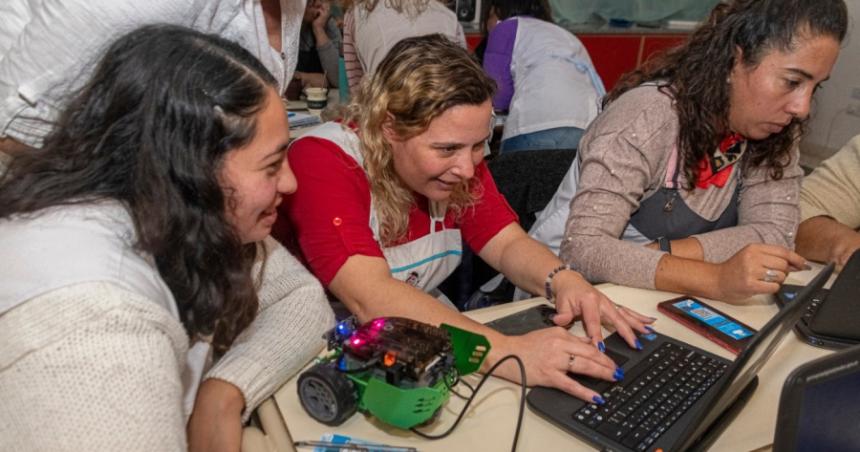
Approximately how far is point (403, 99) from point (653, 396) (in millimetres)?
678

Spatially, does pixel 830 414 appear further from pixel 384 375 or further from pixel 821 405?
pixel 384 375

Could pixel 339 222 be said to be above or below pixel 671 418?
above

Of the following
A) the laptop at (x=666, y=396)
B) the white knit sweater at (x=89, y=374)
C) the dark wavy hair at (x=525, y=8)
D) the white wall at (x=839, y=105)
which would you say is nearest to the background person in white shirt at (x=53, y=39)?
the white knit sweater at (x=89, y=374)

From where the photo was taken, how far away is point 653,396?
1.02 meters

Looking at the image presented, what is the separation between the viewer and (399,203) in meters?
1.37

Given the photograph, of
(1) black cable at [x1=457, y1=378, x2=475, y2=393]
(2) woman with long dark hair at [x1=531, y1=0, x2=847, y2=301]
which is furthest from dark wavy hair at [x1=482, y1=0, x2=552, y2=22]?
(1) black cable at [x1=457, y1=378, x2=475, y2=393]

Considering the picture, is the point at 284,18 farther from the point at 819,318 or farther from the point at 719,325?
the point at 819,318

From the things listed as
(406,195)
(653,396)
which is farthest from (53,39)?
(653,396)

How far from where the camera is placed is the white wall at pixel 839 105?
11.4 feet

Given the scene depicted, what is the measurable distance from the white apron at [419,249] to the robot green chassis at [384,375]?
16.2 inches

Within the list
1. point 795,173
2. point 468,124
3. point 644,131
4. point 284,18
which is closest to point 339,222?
point 468,124

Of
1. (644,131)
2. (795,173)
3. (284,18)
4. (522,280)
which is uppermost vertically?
(284,18)

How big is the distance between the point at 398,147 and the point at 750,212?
89cm

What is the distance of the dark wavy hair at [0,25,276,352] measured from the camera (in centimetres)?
81
